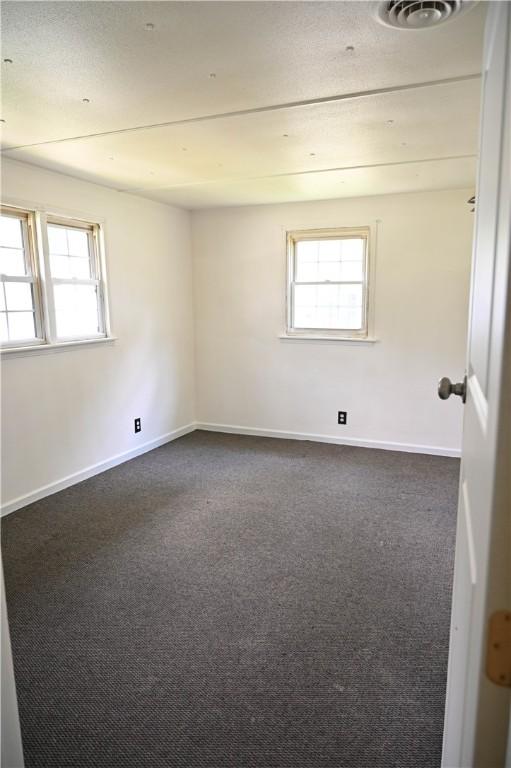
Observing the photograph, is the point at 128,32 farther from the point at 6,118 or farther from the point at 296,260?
the point at 296,260

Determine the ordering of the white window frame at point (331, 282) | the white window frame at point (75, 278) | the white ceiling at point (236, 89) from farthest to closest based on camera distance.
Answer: the white window frame at point (331, 282)
the white window frame at point (75, 278)
the white ceiling at point (236, 89)

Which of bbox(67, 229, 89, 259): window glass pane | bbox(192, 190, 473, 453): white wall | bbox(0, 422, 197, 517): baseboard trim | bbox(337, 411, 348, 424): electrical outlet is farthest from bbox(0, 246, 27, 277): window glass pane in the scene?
bbox(337, 411, 348, 424): electrical outlet

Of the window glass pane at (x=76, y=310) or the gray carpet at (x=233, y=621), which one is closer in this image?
the gray carpet at (x=233, y=621)

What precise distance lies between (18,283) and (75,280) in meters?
0.54

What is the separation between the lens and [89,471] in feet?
13.3

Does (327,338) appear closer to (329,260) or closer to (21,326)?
(329,260)

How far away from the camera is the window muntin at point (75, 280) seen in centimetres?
369

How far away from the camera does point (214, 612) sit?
228 cm

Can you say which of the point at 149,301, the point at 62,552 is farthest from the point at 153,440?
the point at 62,552

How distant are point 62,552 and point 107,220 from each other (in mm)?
2734

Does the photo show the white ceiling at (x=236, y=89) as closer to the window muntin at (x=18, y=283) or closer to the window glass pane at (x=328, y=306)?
the window muntin at (x=18, y=283)

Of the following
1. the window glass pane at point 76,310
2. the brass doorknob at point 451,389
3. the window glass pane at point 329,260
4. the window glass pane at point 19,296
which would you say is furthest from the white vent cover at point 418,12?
the window glass pane at point 329,260

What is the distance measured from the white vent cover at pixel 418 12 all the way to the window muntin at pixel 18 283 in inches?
109

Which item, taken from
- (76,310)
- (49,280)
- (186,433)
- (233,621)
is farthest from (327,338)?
(233,621)
